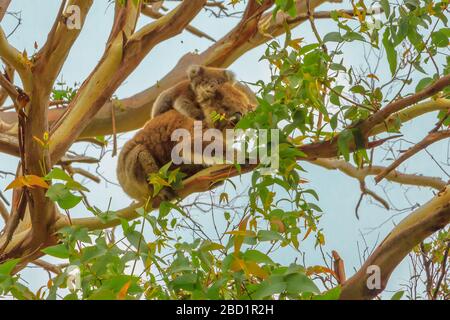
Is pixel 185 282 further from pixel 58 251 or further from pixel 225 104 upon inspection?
pixel 225 104

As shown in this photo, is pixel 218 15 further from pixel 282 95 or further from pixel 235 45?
pixel 282 95

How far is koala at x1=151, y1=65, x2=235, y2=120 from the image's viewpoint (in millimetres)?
3605

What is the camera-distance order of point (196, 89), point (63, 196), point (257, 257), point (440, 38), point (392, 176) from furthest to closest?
point (392, 176), point (196, 89), point (440, 38), point (63, 196), point (257, 257)

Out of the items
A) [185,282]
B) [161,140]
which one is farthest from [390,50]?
[161,140]

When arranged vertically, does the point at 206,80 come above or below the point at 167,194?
above

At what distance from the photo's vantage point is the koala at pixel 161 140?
3.53 meters

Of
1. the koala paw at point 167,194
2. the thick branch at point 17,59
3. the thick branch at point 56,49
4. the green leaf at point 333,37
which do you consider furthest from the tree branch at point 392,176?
the green leaf at point 333,37

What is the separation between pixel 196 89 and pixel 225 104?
0.77 feet

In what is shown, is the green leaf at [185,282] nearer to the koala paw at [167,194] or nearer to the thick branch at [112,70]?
the koala paw at [167,194]

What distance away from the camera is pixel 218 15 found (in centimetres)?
491

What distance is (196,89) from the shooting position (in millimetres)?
3648

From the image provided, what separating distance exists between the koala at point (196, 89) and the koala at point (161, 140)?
25 millimetres

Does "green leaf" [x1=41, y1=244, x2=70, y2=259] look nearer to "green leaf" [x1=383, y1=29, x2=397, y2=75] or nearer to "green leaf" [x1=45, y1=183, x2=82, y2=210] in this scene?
"green leaf" [x1=45, y1=183, x2=82, y2=210]
